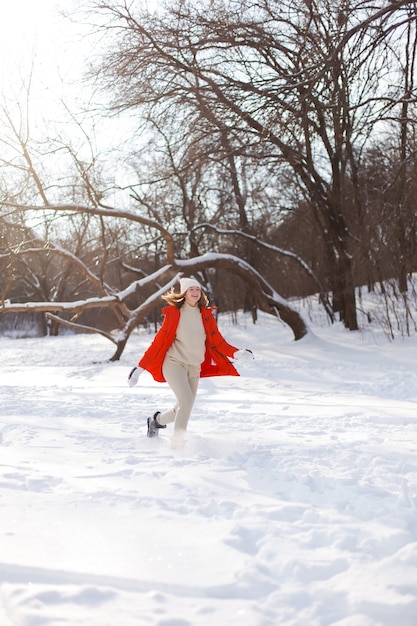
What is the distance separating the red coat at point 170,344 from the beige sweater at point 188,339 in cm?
5

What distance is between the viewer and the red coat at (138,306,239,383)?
595 centimetres

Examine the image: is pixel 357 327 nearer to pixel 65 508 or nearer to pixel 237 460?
pixel 237 460

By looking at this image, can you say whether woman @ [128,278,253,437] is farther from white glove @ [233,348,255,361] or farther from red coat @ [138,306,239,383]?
white glove @ [233,348,255,361]

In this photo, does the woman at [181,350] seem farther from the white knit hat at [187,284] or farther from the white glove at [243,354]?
the white glove at [243,354]

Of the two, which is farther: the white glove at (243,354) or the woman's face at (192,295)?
the white glove at (243,354)

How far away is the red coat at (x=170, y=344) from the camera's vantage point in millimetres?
5953

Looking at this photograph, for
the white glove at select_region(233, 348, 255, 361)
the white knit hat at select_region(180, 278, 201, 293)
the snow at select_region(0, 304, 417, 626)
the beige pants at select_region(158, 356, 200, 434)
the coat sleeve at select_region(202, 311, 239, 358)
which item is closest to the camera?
the snow at select_region(0, 304, 417, 626)

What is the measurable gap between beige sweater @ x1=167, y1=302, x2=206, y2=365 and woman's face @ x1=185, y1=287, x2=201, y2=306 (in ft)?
0.24

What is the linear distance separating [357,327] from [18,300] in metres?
33.7

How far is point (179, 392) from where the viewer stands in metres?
5.89

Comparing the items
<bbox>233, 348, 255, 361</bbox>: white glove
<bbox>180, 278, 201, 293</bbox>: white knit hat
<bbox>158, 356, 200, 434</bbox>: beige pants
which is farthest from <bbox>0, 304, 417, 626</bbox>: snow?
<bbox>180, 278, 201, 293</bbox>: white knit hat

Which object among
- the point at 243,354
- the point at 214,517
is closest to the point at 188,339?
the point at 243,354

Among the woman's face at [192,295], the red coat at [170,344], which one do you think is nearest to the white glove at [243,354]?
the red coat at [170,344]

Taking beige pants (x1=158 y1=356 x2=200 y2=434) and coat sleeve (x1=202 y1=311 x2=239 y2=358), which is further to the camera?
coat sleeve (x1=202 y1=311 x2=239 y2=358)
